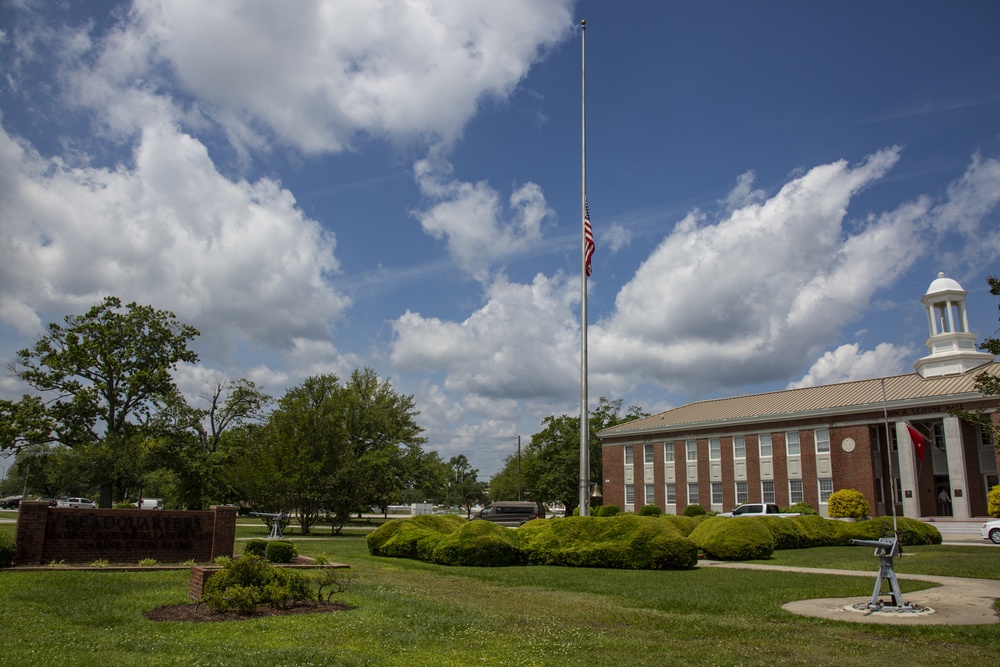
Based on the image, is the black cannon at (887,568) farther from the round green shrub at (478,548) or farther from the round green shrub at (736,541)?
the round green shrub at (478,548)

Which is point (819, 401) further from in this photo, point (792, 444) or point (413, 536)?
point (413, 536)

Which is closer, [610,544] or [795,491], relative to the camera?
[610,544]

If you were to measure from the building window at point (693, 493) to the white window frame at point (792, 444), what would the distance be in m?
8.23

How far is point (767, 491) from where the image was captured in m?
52.8

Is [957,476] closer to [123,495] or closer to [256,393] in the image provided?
[256,393]

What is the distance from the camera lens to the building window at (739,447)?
179 feet

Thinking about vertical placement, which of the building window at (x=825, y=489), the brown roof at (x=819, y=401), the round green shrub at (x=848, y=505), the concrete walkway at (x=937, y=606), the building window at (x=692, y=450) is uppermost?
the brown roof at (x=819, y=401)

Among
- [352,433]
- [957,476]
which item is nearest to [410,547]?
[352,433]

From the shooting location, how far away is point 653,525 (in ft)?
60.5

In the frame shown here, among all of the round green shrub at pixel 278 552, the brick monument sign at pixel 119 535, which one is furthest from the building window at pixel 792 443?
the brick monument sign at pixel 119 535

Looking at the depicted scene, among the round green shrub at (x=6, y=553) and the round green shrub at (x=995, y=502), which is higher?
the round green shrub at (x=995, y=502)

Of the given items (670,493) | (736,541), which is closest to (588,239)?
(736,541)

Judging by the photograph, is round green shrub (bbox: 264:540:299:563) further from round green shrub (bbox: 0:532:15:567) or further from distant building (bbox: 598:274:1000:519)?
distant building (bbox: 598:274:1000:519)

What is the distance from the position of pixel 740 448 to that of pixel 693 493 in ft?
18.0
